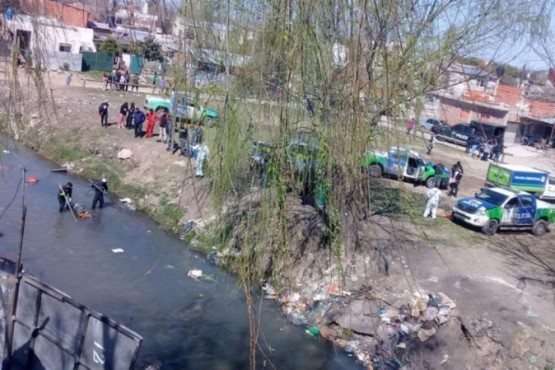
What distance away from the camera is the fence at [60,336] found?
7.84 metres

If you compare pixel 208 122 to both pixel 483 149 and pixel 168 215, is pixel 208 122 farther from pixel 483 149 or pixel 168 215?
pixel 483 149

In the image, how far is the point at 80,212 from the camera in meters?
17.8

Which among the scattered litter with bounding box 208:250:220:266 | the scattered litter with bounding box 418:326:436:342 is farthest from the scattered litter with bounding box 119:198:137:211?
the scattered litter with bounding box 418:326:436:342

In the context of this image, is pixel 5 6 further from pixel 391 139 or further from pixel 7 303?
pixel 391 139

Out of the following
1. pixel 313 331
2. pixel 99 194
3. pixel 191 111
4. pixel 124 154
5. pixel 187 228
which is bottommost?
pixel 313 331

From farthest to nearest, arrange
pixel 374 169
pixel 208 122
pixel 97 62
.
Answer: pixel 97 62
pixel 374 169
pixel 208 122

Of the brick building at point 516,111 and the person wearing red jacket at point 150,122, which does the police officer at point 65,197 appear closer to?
the person wearing red jacket at point 150,122

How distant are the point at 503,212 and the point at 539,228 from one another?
5.50 ft

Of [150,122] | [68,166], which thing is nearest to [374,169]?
[150,122]

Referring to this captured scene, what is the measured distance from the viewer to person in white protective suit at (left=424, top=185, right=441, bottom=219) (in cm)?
1755

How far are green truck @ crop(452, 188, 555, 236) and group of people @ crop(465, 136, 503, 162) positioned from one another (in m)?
12.6

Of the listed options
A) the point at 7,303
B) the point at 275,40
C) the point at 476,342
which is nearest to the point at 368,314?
the point at 476,342

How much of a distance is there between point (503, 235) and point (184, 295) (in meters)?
8.98

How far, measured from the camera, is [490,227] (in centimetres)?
1745
